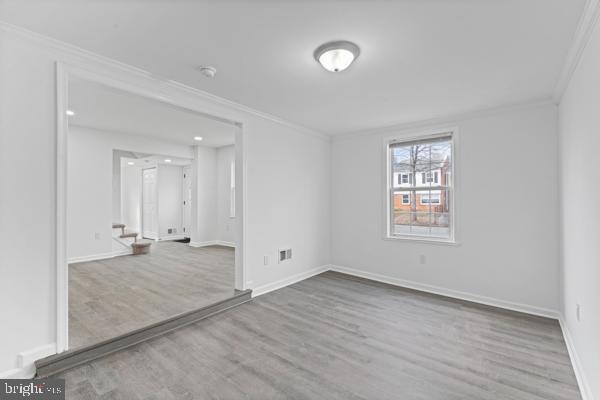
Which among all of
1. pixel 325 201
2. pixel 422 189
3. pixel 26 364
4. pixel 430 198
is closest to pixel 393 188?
pixel 422 189

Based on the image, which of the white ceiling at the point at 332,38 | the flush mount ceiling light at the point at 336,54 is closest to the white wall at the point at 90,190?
the white ceiling at the point at 332,38

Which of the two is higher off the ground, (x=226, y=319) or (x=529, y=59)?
(x=529, y=59)

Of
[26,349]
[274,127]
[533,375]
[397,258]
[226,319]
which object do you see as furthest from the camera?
[397,258]

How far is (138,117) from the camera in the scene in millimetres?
4324

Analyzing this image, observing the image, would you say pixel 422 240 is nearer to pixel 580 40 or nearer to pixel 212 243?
pixel 580 40

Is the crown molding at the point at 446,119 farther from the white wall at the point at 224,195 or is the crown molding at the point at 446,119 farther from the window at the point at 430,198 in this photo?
the white wall at the point at 224,195

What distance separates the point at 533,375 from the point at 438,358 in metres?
0.67

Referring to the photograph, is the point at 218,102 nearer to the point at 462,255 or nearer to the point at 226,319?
the point at 226,319

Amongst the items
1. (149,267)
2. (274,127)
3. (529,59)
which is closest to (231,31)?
(274,127)

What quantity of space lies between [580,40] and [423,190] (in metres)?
2.46

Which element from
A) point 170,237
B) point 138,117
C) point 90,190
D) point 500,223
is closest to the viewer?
point 500,223

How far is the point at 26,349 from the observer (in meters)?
1.97

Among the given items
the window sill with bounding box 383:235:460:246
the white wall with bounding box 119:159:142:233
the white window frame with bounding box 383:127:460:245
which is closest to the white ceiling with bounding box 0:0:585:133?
the white window frame with bounding box 383:127:460:245

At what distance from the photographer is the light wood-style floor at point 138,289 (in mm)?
2703
